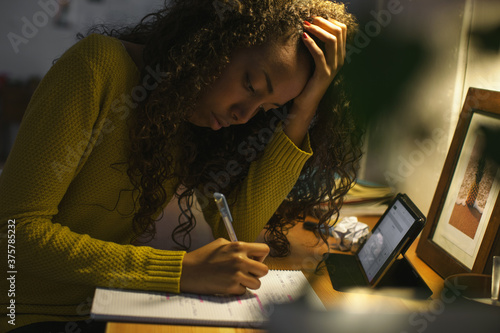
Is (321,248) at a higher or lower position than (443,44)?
lower

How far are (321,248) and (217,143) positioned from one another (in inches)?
15.0

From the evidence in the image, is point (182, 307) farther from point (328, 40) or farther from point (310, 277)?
point (328, 40)

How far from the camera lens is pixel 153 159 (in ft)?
3.23

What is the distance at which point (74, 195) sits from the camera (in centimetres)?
96

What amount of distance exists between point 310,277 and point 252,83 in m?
0.42

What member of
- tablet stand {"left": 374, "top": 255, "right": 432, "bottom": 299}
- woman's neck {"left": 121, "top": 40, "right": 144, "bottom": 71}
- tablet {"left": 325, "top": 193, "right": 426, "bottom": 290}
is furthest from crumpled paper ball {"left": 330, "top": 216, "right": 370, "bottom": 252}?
woman's neck {"left": 121, "top": 40, "right": 144, "bottom": 71}

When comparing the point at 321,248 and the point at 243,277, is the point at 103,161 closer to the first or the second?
the point at 243,277

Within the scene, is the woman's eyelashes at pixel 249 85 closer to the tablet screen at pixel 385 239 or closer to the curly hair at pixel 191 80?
the curly hair at pixel 191 80

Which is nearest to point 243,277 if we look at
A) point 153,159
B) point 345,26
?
point 153,159

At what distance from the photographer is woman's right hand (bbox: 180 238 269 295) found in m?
0.80

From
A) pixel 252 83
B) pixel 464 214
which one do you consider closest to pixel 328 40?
pixel 252 83

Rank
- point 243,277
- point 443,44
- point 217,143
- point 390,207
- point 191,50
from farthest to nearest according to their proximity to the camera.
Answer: point 217,143, point 390,207, point 191,50, point 243,277, point 443,44

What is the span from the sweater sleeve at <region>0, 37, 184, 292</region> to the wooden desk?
114 mm

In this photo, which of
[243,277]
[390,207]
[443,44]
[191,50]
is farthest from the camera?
[390,207]
